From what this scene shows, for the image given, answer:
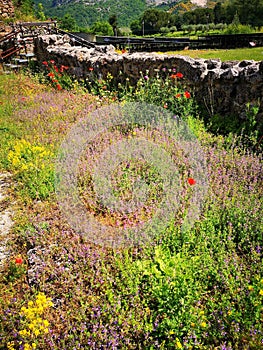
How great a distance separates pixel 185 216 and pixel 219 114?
3574mm

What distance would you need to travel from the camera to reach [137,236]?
405 centimetres

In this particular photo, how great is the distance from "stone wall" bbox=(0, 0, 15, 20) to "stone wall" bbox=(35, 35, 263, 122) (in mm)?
15579

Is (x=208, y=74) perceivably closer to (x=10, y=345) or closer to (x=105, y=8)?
(x=10, y=345)

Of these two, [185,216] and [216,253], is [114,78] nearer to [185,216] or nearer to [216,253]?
[185,216]

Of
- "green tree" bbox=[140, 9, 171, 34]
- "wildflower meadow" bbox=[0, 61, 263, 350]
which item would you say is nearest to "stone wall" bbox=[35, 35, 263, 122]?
"wildflower meadow" bbox=[0, 61, 263, 350]

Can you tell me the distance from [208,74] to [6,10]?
68.1 feet

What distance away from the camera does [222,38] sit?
18.9 metres

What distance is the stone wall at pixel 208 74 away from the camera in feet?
20.8

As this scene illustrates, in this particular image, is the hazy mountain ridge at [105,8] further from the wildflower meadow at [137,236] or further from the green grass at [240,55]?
the wildflower meadow at [137,236]

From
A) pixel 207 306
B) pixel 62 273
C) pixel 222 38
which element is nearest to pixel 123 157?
pixel 62 273

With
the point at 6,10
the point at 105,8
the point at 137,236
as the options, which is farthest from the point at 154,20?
the point at 137,236

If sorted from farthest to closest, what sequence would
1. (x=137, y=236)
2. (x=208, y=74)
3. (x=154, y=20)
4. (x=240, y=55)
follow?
(x=154, y=20)
(x=240, y=55)
(x=208, y=74)
(x=137, y=236)

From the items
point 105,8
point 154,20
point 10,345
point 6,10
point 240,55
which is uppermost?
point 105,8

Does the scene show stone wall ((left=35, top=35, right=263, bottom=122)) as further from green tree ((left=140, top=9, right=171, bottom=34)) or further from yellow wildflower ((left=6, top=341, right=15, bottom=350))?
green tree ((left=140, top=9, right=171, bottom=34))
